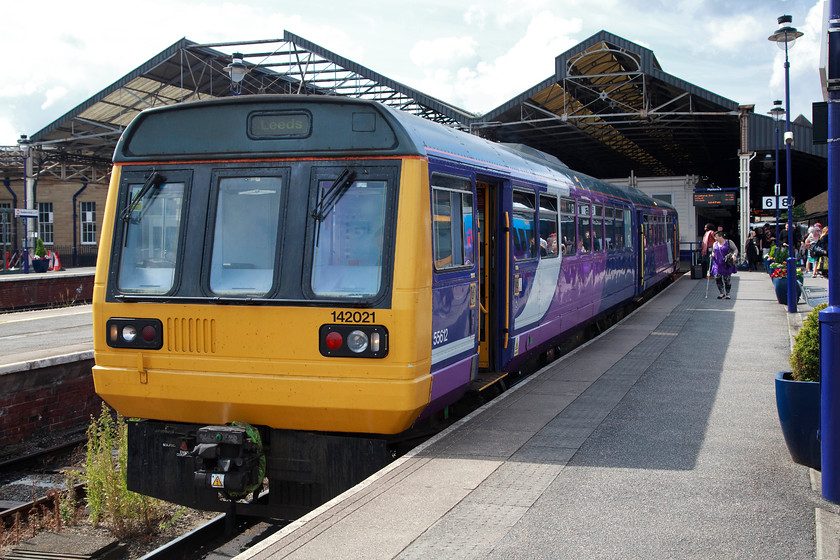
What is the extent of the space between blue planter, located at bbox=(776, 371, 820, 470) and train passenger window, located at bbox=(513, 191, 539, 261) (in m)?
3.21

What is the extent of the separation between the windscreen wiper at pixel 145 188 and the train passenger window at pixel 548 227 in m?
4.78

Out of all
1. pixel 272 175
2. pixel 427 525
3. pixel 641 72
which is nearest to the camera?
pixel 427 525

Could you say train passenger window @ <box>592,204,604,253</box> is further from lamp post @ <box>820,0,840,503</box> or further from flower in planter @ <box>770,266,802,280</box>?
lamp post @ <box>820,0,840,503</box>

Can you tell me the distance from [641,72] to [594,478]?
82.6 feet

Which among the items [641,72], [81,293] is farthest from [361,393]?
[641,72]

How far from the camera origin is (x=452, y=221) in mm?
6543

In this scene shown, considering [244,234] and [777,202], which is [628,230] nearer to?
[777,202]

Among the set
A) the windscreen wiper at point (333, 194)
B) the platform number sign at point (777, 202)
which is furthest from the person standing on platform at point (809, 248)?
the windscreen wiper at point (333, 194)

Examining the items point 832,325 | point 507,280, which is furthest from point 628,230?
point 832,325

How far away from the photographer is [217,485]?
5.59 m

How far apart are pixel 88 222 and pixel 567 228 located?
45.1m

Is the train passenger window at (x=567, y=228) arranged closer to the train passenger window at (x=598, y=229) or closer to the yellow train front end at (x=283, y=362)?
the train passenger window at (x=598, y=229)

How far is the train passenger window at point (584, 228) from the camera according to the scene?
38.8 ft

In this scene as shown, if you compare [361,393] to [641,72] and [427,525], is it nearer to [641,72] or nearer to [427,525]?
[427,525]
